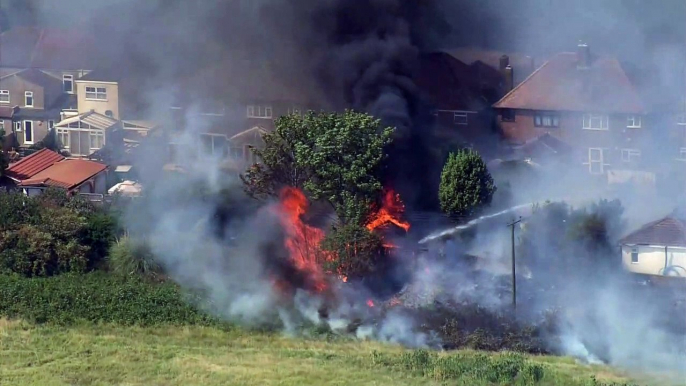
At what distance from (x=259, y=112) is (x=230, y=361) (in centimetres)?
1356

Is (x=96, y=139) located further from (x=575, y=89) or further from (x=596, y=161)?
(x=596, y=161)

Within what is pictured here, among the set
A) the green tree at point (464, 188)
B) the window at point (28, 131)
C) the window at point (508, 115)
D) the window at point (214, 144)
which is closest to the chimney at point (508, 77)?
the window at point (508, 115)

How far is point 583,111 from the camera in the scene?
30594mm

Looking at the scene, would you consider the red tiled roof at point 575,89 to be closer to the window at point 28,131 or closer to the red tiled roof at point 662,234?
the red tiled roof at point 662,234

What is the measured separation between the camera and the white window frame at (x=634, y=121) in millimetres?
30125

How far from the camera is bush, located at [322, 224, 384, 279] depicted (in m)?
20.6

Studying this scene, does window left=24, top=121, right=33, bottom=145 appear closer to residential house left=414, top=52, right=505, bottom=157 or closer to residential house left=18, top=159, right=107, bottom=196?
residential house left=18, top=159, right=107, bottom=196

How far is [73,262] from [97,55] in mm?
14311

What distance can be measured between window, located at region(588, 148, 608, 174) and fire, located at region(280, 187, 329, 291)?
11.1 meters

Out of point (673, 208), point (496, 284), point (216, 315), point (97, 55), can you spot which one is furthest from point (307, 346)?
point (97, 55)

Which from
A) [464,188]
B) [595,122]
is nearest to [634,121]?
[595,122]

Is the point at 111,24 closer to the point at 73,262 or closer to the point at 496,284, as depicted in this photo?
the point at 73,262

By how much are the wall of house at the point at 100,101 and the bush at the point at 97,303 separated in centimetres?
1242

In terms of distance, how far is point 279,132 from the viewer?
2300cm
